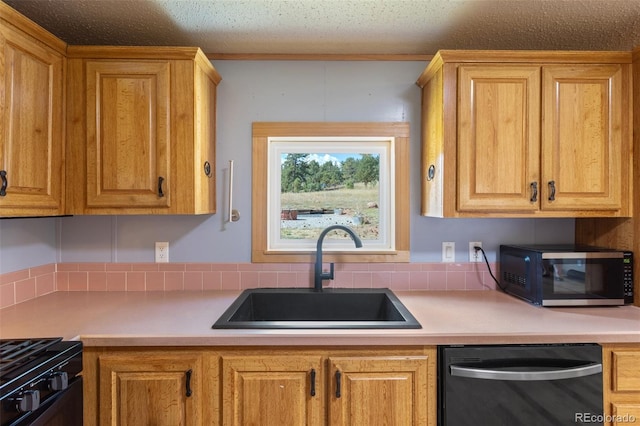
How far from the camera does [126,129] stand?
5.47 ft

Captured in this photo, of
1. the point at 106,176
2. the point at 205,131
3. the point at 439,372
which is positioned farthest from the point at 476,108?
the point at 106,176

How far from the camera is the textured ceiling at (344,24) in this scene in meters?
1.58

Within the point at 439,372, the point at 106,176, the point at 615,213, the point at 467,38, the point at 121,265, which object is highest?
the point at 467,38

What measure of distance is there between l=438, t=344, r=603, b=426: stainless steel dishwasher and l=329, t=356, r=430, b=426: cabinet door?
3.9 inches

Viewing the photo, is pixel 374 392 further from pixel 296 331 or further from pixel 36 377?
pixel 36 377

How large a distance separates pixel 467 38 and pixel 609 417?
1783mm

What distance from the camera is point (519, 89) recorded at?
5.54 feet

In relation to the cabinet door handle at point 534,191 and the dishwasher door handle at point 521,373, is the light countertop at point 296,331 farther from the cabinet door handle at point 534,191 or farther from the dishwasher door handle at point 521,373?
the cabinet door handle at point 534,191

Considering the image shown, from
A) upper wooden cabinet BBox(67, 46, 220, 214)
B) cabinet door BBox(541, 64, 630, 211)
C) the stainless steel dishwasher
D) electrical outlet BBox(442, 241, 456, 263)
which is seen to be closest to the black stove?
upper wooden cabinet BBox(67, 46, 220, 214)

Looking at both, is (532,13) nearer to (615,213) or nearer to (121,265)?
(615,213)

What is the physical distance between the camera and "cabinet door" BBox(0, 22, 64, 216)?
1.38 meters

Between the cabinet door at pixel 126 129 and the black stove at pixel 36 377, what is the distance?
0.69 meters

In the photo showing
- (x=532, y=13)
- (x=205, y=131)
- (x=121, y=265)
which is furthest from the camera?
(x=121, y=265)

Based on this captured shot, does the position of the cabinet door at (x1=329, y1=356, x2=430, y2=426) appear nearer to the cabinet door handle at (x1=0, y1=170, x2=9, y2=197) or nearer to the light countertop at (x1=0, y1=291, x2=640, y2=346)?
the light countertop at (x1=0, y1=291, x2=640, y2=346)
